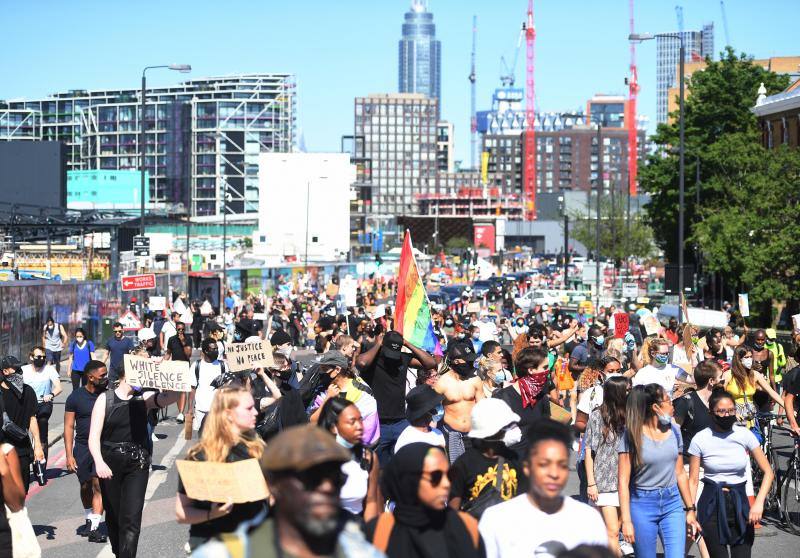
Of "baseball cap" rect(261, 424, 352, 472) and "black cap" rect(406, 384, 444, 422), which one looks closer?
"baseball cap" rect(261, 424, 352, 472)

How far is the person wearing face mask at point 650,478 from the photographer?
819cm

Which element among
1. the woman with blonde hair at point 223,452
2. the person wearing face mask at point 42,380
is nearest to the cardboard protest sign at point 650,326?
the person wearing face mask at point 42,380

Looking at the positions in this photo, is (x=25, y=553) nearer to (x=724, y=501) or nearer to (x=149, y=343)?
(x=724, y=501)

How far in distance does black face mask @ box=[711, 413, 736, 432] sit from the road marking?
198 inches

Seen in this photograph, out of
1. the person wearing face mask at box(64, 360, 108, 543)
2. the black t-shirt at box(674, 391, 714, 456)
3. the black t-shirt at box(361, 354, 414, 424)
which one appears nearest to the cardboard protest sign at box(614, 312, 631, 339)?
the black t-shirt at box(361, 354, 414, 424)

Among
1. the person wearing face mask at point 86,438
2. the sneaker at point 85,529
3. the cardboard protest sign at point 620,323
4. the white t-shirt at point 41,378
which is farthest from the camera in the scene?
the cardboard protest sign at point 620,323

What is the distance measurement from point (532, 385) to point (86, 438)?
12.1 feet


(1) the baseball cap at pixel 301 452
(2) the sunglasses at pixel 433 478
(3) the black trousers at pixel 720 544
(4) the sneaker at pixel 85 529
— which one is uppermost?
(1) the baseball cap at pixel 301 452

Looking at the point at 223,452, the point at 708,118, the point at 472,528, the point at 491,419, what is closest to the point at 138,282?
the point at 491,419

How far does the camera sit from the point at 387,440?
10.5m

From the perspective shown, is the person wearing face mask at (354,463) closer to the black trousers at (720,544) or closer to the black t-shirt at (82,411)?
the black trousers at (720,544)

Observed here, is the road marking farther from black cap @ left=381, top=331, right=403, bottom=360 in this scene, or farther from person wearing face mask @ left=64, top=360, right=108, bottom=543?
black cap @ left=381, top=331, right=403, bottom=360

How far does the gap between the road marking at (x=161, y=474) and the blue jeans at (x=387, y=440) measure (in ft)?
7.93

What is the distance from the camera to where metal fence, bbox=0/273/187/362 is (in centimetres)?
2955
